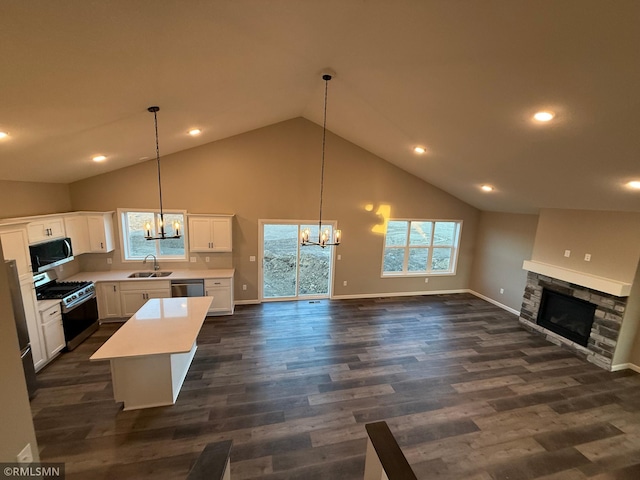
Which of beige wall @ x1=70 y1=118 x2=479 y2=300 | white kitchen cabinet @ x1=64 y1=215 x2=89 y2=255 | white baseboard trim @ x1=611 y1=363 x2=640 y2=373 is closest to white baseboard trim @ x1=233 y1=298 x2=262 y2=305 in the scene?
beige wall @ x1=70 y1=118 x2=479 y2=300

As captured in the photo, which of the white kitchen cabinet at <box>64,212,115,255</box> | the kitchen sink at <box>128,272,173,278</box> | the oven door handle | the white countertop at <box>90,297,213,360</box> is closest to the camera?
the white countertop at <box>90,297,213,360</box>

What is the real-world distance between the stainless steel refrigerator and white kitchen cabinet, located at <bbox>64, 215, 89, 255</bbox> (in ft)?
5.38

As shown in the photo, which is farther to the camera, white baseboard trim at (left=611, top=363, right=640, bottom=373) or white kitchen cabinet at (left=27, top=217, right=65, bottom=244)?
white baseboard trim at (left=611, top=363, right=640, bottom=373)

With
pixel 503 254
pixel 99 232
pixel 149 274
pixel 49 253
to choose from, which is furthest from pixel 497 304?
pixel 49 253

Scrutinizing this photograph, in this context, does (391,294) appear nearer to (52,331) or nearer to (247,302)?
(247,302)

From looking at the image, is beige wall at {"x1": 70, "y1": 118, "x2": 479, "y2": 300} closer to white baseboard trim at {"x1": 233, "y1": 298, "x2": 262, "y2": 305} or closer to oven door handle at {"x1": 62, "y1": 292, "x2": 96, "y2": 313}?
white baseboard trim at {"x1": 233, "y1": 298, "x2": 262, "y2": 305}

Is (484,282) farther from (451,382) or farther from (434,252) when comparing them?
(451,382)

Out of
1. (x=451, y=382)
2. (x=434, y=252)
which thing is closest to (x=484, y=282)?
(x=434, y=252)

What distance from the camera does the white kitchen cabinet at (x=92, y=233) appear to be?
4.97 metres

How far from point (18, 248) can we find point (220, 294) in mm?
3077

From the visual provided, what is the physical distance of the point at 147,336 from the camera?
3.22m

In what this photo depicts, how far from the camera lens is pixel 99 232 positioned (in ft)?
17.3

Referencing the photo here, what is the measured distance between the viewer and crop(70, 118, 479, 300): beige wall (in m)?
5.57

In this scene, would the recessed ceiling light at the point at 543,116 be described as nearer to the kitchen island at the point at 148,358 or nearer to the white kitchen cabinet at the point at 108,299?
the kitchen island at the point at 148,358
